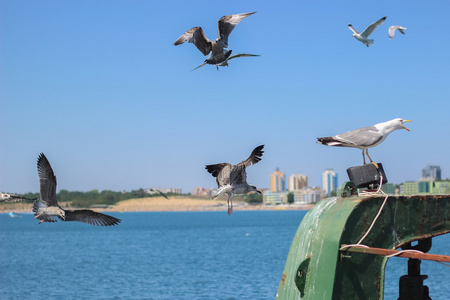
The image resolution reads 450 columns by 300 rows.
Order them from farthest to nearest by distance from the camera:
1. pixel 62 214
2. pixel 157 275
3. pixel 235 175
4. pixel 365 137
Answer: pixel 157 275 → pixel 62 214 → pixel 235 175 → pixel 365 137

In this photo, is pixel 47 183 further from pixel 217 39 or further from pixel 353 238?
pixel 353 238

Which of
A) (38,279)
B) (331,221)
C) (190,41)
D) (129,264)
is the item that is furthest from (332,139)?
(129,264)

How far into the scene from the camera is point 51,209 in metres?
9.73

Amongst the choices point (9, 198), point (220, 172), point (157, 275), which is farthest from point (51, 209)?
point (157, 275)

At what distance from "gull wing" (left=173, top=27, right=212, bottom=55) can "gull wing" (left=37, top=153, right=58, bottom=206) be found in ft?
9.14

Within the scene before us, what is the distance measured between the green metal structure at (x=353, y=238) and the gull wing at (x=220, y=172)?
159 centimetres

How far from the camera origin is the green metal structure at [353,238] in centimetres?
598

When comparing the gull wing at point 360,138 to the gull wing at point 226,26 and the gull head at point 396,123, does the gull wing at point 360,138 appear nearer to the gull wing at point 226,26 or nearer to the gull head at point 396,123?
the gull head at point 396,123

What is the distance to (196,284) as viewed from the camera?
4966 centimetres

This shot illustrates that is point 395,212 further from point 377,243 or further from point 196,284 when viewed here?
point 196,284

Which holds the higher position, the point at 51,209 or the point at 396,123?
the point at 396,123

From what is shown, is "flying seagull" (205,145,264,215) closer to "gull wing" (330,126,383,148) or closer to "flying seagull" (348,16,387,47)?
"gull wing" (330,126,383,148)

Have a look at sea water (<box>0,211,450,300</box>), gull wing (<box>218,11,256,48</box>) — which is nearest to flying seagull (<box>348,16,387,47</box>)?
gull wing (<box>218,11,256,48</box>)

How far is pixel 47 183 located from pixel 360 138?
16.6 ft
